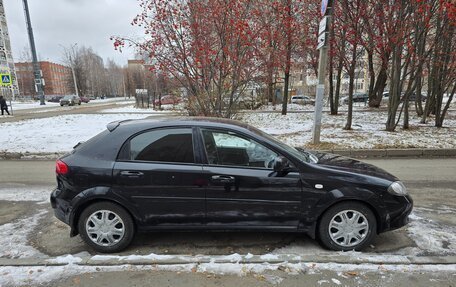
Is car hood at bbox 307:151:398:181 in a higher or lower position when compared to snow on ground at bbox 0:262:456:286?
higher

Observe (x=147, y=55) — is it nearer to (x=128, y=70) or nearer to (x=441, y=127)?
(x=441, y=127)

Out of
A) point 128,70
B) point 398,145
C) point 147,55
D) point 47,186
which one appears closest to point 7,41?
point 128,70

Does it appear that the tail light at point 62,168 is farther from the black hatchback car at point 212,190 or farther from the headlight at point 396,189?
the headlight at point 396,189

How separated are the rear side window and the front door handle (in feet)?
1.03

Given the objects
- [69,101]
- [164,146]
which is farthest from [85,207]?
[69,101]

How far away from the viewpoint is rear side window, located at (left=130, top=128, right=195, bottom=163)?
3.19 meters

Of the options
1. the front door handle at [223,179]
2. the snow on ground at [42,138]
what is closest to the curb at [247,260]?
the front door handle at [223,179]

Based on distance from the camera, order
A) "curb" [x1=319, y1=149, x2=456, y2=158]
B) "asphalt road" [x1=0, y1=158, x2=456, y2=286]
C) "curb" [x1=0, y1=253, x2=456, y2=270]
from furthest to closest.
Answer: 1. "curb" [x1=319, y1=149, x2=456, y2=158]
2. "curb" [x1=0, y1=253, x2=456, y2=270]
3. "asphalt road" [x1=0, y1=158, x2=456, y2=286]

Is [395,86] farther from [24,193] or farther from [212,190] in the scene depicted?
[24,193]

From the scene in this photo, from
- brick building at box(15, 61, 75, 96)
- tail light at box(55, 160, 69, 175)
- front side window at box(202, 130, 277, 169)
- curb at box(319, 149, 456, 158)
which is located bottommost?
curb at box(319, 149, 456, 158)

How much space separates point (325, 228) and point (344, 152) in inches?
223

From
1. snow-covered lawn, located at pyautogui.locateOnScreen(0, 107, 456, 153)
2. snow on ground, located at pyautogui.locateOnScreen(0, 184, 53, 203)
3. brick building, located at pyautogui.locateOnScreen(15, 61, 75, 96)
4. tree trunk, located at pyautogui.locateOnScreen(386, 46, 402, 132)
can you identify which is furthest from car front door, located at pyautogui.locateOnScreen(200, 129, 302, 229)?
brick building, located at pyautogui.locateOnScreen(15, 61, 75, 96)

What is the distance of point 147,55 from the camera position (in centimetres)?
1000

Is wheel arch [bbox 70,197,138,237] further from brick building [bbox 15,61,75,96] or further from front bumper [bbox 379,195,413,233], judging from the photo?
brick building [bbox 15,61,75,96]
